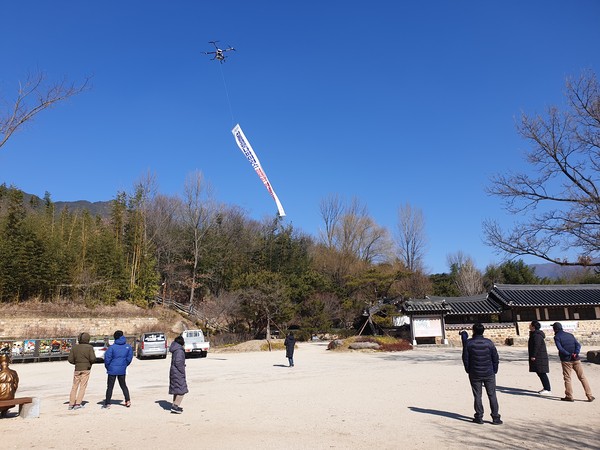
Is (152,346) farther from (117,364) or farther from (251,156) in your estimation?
(117,364)

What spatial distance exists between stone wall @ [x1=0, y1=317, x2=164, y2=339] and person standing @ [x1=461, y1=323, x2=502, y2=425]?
28078mm

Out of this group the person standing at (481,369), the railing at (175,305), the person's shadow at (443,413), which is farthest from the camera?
the railing at (175,305)

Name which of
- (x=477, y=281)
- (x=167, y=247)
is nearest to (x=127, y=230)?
(x=167, y=247)

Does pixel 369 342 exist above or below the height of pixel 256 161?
below

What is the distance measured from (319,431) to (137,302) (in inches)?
1272

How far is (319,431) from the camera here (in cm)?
609

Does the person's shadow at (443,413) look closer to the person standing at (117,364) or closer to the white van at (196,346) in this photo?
the person standing at (117,364)

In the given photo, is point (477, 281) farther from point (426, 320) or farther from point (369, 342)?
point (369, 342)

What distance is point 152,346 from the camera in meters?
22.4

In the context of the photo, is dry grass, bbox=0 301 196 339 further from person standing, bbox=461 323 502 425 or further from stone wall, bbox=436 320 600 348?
person standing, bbox=461 323 502 425

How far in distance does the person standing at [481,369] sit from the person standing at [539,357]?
2824 mm

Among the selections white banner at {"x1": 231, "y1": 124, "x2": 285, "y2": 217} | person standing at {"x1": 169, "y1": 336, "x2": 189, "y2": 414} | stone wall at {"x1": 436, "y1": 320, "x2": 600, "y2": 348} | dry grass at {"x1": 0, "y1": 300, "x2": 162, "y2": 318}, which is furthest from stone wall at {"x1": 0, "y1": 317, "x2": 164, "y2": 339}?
person standing at {"x1": 169, "y1": 336, "x2": 189, "y2": 414}

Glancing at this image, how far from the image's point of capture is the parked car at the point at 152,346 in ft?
73.0

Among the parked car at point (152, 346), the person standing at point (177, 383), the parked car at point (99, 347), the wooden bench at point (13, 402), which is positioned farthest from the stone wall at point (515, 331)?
the wooden bench at point (13, 402)
